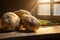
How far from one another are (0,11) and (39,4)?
0.30 m

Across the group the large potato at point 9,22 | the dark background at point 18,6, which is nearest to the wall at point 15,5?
the dark background at point 18,6

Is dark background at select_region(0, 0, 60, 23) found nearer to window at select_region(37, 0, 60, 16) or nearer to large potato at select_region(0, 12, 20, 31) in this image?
window at select_region(37, 0, 60, 16)

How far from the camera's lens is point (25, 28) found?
2.52 ft

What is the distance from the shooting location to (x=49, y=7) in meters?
1.17

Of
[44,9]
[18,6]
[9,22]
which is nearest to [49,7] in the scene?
[44,9]

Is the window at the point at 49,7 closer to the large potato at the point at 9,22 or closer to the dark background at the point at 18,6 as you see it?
the dark background at the point at 18,6

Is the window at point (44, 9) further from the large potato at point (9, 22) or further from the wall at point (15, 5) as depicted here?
the large potato at point (9, 22)

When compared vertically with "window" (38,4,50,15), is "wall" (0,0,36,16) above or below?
above

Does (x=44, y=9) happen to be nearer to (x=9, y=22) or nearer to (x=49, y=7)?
(x=49, y=7)

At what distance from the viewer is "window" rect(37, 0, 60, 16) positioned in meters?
1.15

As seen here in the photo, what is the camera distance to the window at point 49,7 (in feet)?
3.79

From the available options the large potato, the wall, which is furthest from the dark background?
the large potato

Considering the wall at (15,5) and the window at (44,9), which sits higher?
the wall at (15,5)

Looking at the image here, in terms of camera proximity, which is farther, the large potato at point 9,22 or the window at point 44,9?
the window at point 44,9
